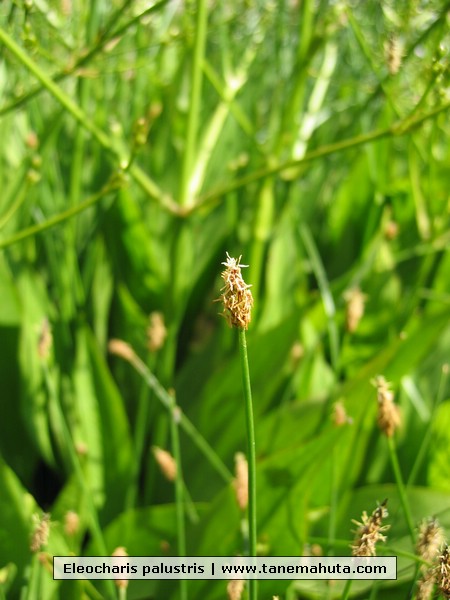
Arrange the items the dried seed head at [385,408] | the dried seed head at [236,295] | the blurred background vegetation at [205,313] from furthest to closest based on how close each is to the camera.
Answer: the blurred background vegetation at [205,313]
the dried seed head at [385,408]
the dried seed head at [236,295]

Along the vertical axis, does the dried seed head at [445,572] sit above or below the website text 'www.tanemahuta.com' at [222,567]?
below

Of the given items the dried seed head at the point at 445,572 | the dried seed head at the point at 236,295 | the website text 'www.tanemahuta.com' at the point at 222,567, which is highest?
the dried seed head at the point at 236,295

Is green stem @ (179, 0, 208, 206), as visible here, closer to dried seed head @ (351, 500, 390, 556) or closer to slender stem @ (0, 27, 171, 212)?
slender stem @ (0, 27, 171, 212)

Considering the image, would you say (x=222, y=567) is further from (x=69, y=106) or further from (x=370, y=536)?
(x=69, y=106)

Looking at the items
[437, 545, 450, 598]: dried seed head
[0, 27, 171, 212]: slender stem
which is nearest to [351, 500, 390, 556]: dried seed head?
[437, 545, 450, 598]: dried seed head

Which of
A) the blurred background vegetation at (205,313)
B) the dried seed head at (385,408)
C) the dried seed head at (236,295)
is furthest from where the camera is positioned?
the blurred background vegetation at (205,313)

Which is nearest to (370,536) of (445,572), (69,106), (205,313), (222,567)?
(445,572)

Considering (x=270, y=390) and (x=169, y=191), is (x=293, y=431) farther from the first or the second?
(x=169, y=191)

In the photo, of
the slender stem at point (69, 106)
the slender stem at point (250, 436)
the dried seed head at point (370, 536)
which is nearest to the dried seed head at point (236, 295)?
the slender stem at point (250, 436)

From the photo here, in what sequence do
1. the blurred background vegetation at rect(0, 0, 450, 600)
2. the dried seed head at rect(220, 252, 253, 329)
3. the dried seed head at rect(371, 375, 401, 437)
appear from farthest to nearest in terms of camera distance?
the blurred background vegetation at rect(0, 0, 450, 600) < the dried seed head at rect(371, 375, 401, 437) < the dried seed head at rect(220, 252, 253, 329)

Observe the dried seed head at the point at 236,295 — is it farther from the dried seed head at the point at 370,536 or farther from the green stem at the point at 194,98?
the green stem at the point at 194,98
